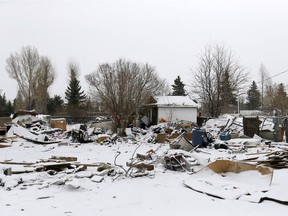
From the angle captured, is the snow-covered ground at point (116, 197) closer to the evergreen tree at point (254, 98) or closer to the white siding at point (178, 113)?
the white siding at point (178, 113)

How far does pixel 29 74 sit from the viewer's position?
4266cm

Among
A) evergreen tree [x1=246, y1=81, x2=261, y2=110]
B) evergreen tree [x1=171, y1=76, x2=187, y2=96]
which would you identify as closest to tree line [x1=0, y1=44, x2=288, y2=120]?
evergreen tree [x1=171, y1=76, x2=187, y2=96]

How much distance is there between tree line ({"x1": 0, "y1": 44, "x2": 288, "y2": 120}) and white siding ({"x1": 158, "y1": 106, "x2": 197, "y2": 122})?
7.67ft

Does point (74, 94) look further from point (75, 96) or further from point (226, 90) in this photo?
point (226, 90)

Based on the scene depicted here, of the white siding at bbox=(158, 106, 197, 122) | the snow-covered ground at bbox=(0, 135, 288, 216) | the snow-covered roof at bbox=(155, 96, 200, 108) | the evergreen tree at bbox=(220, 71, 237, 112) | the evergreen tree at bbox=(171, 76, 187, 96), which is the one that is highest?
the evergreen tree at bbox=(171, 76, 187, 96)

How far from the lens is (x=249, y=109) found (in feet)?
209

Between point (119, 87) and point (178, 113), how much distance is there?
28.1 feet

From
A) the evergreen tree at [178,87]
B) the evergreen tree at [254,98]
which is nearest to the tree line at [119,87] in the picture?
the evergreen tree at [178,87]

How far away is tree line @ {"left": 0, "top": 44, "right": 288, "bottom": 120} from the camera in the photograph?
2244 cm

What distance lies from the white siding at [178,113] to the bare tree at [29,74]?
22655 mm

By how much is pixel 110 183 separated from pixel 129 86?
1592cm

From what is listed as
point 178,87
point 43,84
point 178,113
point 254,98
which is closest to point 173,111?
point 178,113

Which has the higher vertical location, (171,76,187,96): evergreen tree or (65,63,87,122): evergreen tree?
(171,76,187,96): evergreen tree

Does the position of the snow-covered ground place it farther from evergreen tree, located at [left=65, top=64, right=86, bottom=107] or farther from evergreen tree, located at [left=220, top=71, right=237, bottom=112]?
evergreen tree, located at [left=65, top=64, right=86, bottom=107]
